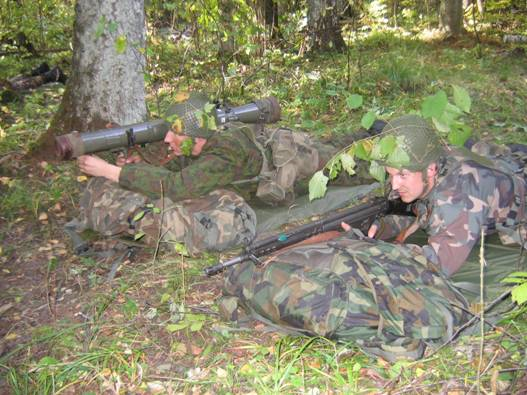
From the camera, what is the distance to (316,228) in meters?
3.28

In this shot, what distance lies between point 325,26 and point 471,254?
619 cm

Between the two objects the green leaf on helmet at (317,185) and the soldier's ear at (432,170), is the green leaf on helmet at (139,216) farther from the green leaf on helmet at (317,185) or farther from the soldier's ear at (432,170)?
the soldier's ear at (432,170)

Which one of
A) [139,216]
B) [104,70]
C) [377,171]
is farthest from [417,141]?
[104,70]

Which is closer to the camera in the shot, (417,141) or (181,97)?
(417,141)

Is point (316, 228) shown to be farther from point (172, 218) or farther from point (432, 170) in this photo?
point (172, 218)

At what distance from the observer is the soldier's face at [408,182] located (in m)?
2.94

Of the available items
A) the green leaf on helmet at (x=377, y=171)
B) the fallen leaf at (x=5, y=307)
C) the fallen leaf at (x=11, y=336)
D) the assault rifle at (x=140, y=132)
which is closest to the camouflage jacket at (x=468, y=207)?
the green leaf on helmet at (x=377, y=171)

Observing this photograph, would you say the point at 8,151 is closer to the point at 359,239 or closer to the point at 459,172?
the point at 359,239

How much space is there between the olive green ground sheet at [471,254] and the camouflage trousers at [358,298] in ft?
0.88

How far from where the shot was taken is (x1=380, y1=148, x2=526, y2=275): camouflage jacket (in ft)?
9.23

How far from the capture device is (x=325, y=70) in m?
7.46

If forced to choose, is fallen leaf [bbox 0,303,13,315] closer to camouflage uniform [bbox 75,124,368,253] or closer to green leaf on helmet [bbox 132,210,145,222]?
camouflage uniform [bbox 75,124,368,253]

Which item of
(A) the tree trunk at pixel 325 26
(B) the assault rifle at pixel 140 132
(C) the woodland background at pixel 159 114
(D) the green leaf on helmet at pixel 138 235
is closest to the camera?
(C) the woodland background at pixel 159 114

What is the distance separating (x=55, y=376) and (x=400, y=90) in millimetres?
5592
